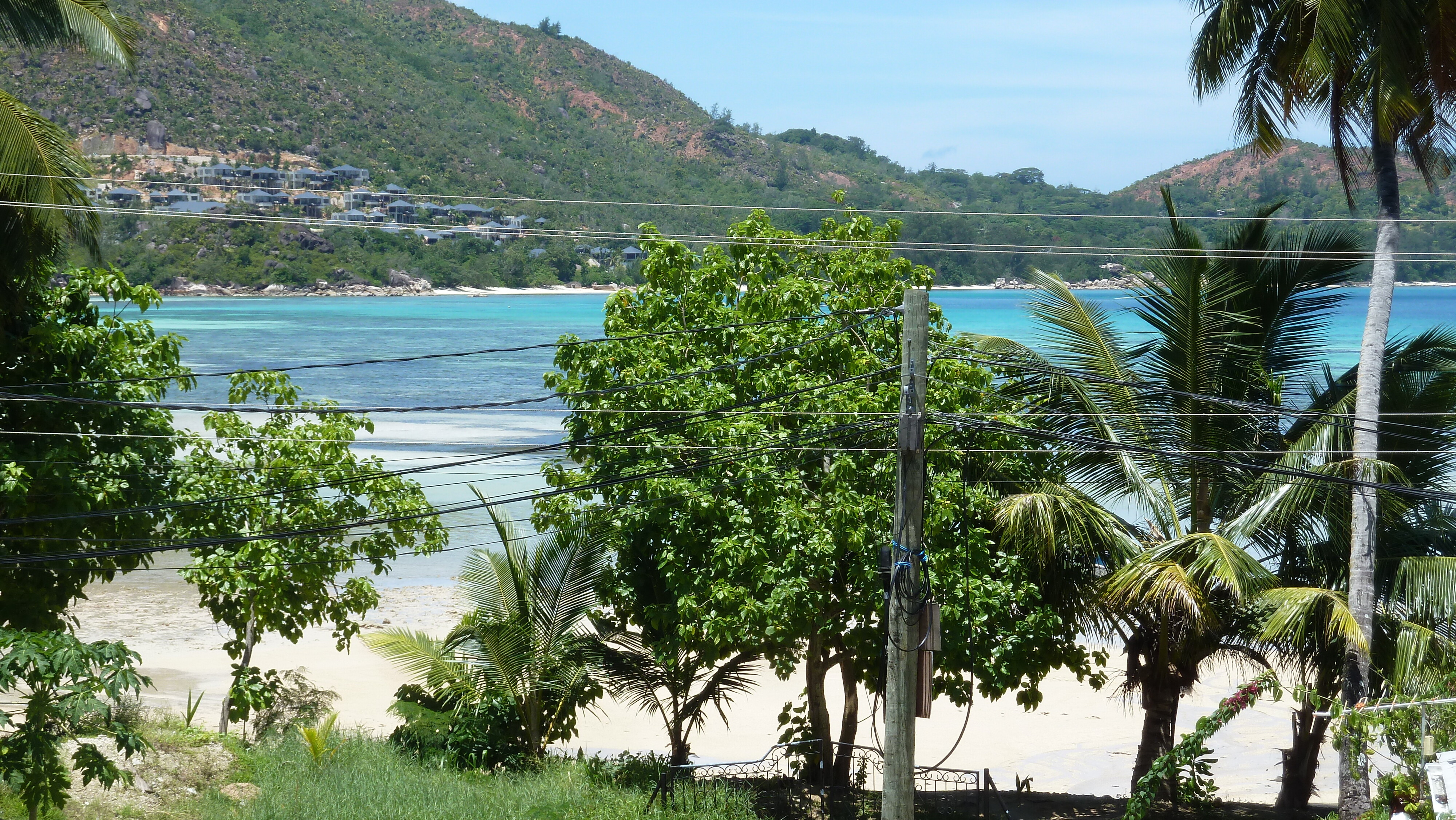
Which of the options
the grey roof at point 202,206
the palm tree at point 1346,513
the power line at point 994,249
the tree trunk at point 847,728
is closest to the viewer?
the palm tree at point 1346,513

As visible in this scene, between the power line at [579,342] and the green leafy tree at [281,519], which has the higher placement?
the power line at [579,342]

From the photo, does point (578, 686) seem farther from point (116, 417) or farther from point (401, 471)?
point (116, 417)

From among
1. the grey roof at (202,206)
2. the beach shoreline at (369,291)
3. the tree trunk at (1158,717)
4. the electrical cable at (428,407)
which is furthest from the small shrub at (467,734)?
the grey roof at (202,206)

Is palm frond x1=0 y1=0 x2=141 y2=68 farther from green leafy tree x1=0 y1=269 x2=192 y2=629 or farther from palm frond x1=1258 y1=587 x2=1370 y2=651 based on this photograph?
palm frond x1=1258 y1=587 x2=1370 y2=651

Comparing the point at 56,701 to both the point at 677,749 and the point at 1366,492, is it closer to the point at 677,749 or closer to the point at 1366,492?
the point at 677,749

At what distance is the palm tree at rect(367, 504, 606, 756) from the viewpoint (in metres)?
14.3

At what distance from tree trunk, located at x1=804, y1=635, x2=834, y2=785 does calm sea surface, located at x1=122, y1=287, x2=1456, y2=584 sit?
421cm

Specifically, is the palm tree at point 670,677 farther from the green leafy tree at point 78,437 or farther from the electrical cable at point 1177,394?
the green leafy tree at point 78,437

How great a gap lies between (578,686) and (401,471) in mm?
3531

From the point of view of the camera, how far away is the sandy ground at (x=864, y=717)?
60.7 ft

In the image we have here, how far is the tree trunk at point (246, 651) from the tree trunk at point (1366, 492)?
12.1 meters

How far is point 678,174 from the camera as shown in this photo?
11700 centimetres

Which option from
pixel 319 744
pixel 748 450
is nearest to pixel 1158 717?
pixel 748 450

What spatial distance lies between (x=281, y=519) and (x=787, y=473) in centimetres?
609
